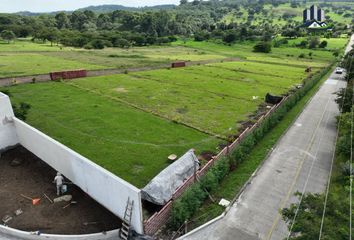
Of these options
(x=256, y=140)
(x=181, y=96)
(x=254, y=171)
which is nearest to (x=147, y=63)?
(x=181, y=96)

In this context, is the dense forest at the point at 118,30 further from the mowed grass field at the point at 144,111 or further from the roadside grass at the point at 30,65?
the mowed grass field at the point at 144,111

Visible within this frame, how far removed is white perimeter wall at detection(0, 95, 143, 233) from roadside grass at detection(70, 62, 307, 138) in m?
13.8

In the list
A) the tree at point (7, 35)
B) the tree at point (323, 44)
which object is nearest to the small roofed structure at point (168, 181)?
the tree at point (7, 35)

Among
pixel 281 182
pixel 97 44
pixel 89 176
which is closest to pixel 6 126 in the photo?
pixel 89 176

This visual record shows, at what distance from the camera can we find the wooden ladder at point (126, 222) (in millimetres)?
13594

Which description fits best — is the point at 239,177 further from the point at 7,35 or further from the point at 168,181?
the point at 7,35

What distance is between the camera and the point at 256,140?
24.9 metres

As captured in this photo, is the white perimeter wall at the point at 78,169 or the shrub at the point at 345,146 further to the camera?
the shrub at the point at 345,146

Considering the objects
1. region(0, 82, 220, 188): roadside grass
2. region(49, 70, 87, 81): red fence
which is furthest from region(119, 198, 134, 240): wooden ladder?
region(49, 70, 87, 81): red fence

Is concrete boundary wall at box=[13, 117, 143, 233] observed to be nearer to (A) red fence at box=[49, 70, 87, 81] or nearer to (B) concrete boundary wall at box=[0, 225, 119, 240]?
(B) concrete boundary wall at box=[0, 225, 119, 240]

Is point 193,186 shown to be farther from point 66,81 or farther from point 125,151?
point 66,81

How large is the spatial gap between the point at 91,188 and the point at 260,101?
27.7 m

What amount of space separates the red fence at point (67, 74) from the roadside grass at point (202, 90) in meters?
2.42

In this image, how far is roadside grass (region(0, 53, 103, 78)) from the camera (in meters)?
47.5
